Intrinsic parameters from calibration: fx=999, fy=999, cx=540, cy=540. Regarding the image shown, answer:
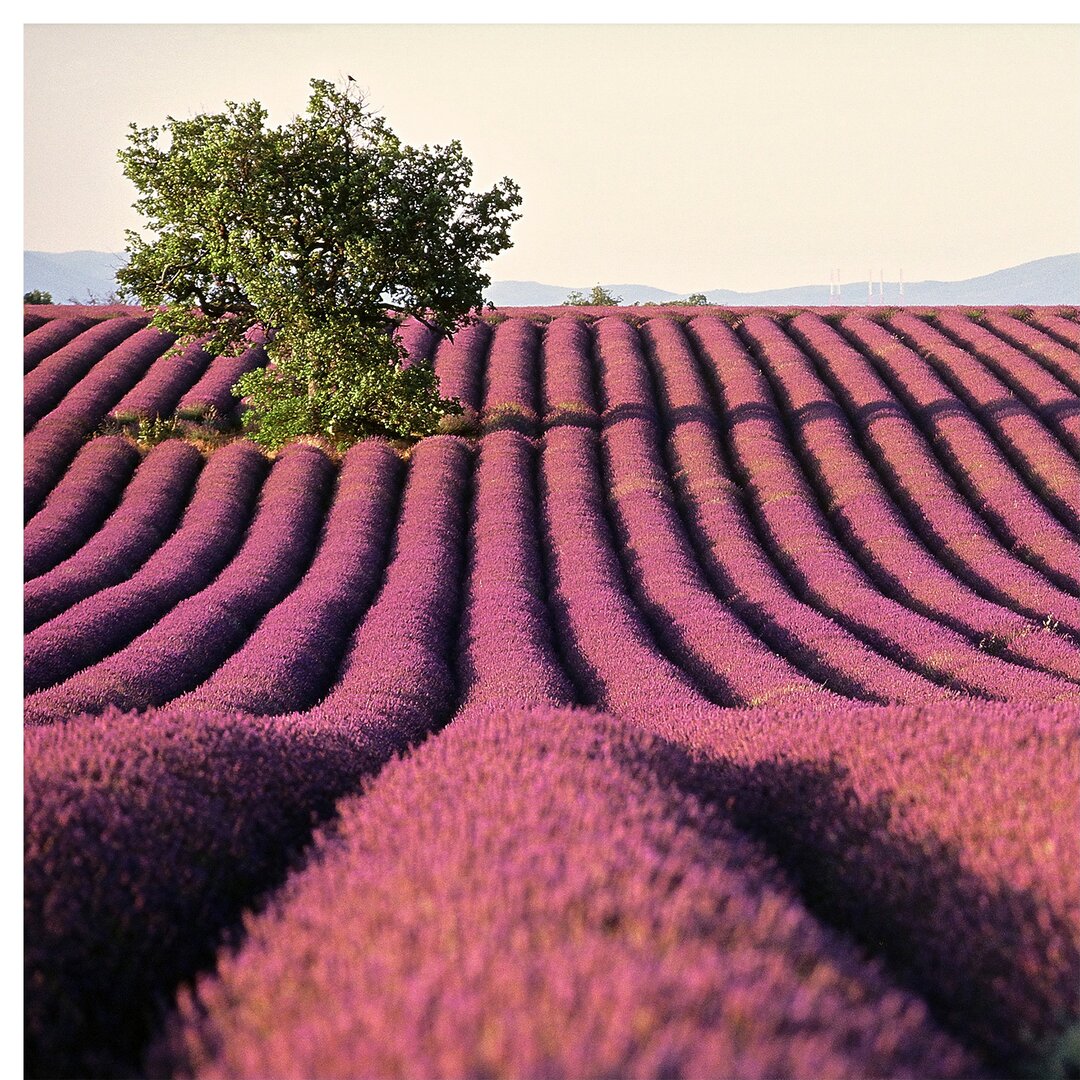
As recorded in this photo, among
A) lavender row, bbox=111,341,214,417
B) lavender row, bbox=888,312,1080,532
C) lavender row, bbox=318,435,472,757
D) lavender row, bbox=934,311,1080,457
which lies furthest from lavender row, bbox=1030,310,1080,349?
lavender row, bbox=111,341,214,417

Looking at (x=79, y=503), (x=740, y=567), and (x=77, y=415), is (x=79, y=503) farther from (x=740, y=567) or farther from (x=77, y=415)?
(x=740, y=567)

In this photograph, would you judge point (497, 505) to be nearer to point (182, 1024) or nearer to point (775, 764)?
point (775, 764)

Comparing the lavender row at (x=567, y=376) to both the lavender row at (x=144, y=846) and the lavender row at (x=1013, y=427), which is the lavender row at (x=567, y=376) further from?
the lavender row at (x=144, y=846)

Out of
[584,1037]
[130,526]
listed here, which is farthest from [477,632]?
[584,1037]

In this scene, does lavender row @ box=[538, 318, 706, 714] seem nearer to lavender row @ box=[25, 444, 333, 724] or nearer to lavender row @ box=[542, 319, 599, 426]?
lavender row @ box=[542, 319, 599, 426]

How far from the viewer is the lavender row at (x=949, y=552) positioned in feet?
39.6

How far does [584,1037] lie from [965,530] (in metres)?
16.9

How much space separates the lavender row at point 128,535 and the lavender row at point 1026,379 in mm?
18244

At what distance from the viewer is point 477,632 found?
11406 mm

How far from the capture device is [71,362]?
2519 centimetres

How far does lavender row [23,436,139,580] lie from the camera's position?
1490 centimetres

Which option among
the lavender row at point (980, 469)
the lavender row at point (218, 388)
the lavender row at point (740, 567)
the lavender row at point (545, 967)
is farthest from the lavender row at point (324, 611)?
the lavender row at point (980, 469)

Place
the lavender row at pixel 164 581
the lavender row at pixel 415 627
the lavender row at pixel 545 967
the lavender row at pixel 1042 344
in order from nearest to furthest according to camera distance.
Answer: the lavender row at pixel 545 967 < the lavender row at pixel 415 627 < the lavender row at pixel 164 581 < the lavender row at pixel 1042 344

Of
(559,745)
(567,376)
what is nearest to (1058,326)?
(567,376)
